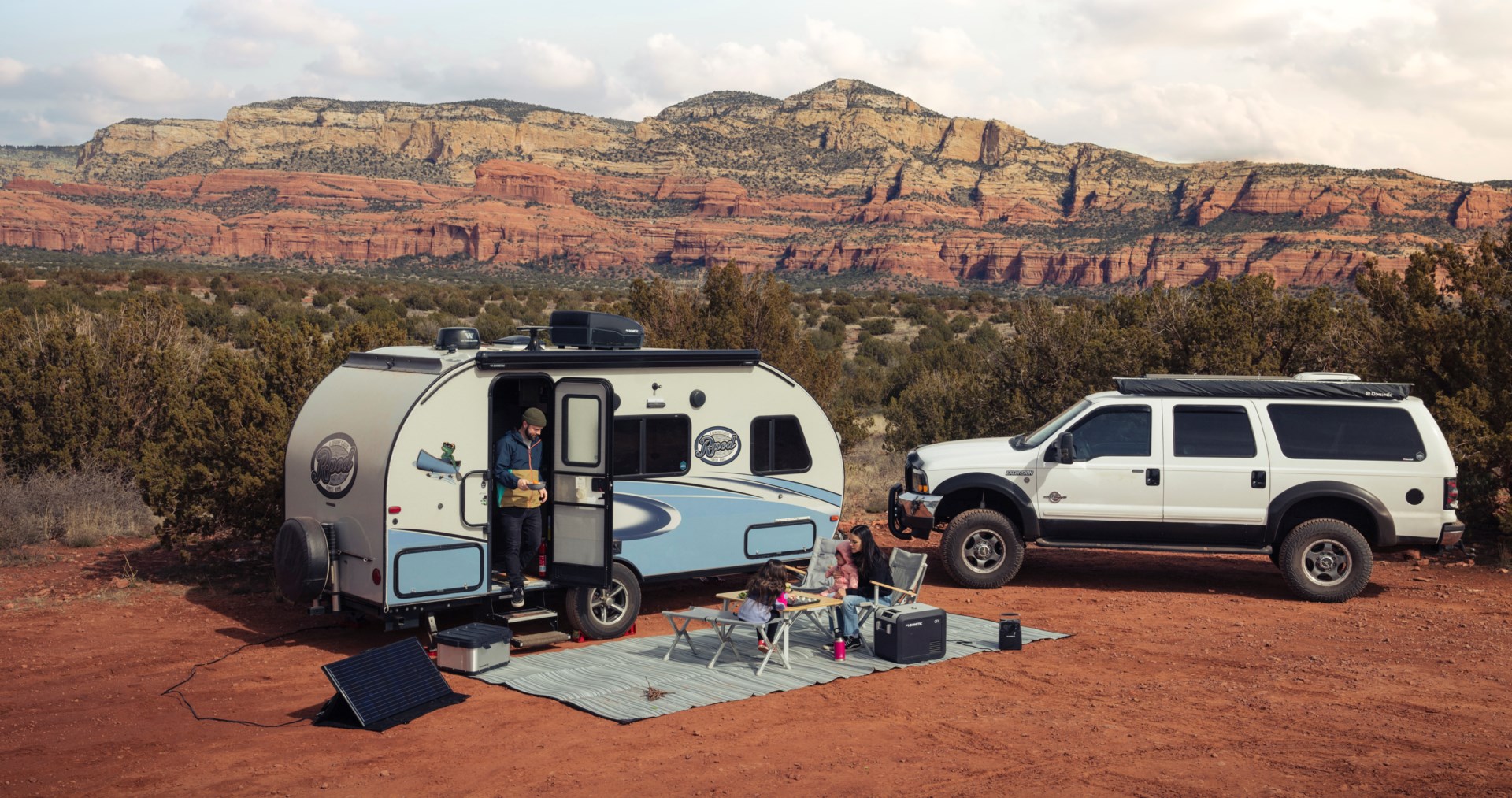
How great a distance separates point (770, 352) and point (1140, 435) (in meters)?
8.89

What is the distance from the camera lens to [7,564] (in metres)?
13.5

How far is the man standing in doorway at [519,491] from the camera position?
34.0 ft

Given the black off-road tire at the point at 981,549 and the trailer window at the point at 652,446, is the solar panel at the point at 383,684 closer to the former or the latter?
the trailer window at the point at 652,446

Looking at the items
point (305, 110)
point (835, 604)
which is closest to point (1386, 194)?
point (835, 604)

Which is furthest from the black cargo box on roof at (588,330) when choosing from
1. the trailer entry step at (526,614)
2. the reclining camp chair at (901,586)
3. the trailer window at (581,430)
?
the reclining camp chair at (901,586)

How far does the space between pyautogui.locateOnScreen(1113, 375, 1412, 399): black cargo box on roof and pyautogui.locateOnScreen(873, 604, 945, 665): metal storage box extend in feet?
13.5

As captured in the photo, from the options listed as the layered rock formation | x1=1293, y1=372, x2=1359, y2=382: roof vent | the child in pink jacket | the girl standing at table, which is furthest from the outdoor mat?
the layered rock formation

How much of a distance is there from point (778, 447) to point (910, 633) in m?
2.71

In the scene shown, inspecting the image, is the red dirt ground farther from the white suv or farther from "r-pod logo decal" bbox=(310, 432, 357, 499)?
"r-pod logo decal" bbox=(310, 432, 357, 499)

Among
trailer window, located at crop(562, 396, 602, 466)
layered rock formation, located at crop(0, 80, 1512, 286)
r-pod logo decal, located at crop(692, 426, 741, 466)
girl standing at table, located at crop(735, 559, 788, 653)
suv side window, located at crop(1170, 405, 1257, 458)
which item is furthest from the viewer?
layered rock formation, located at crop(0, 80, 1512, 286)

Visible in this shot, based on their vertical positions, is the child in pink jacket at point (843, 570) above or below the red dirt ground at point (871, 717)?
above

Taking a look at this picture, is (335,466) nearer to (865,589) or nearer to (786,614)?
(786,614)

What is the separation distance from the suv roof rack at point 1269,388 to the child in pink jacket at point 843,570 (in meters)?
4.01

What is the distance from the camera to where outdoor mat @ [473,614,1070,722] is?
354 inches
